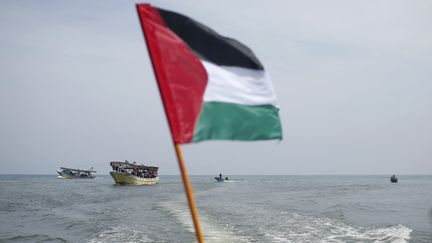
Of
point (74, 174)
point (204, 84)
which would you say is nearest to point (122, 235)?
point (204, 84)

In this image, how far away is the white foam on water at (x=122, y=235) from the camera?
19875 millimetres

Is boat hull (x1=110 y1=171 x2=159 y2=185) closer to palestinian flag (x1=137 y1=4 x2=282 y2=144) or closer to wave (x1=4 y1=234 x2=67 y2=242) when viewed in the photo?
wave (x1=4 y1=234 x2=67 y2=242)

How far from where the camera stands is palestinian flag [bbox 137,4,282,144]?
15.2ft

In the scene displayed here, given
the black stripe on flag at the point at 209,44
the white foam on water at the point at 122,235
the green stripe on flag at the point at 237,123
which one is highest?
the black stripe on flag at the point at 209,44

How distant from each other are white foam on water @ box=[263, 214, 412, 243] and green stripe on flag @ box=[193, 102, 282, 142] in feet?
51.6

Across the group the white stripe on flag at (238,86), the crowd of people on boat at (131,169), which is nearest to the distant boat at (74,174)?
the crowd of people on boat at (131,169)

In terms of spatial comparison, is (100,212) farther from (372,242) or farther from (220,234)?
(372,242)

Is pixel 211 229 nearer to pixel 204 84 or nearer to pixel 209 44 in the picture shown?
pixel 204 84

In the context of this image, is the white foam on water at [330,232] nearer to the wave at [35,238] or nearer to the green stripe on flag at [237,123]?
the wave at [35,238]

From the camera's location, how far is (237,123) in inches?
202

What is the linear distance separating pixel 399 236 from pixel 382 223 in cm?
573

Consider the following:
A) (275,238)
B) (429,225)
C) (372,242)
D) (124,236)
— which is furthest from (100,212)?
(429,225)

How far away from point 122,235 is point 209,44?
60.2 feet

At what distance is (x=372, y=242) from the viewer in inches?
778
